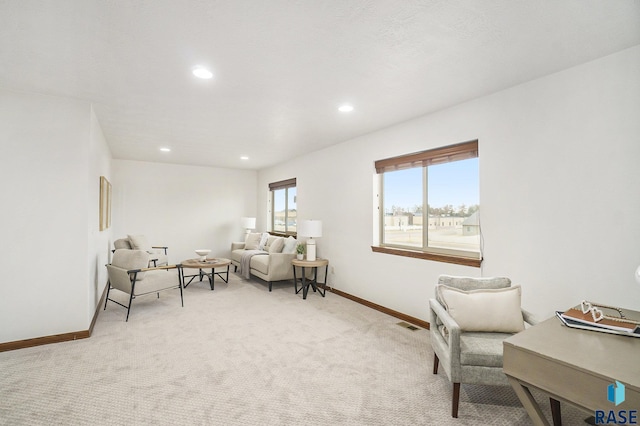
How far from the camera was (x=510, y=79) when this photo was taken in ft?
9.01

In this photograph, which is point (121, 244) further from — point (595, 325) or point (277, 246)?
point (595, 325)

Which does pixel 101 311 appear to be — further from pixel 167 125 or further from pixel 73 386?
pixel 167 125

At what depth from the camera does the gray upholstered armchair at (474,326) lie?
6.57ft

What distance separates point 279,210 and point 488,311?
19.3 ft

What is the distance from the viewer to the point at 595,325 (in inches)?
67.6

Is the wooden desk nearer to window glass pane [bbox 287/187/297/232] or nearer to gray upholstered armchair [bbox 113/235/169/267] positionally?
window glass pane [bbox 287/187/297/232]

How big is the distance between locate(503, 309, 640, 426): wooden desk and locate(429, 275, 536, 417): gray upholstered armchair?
0.42 m

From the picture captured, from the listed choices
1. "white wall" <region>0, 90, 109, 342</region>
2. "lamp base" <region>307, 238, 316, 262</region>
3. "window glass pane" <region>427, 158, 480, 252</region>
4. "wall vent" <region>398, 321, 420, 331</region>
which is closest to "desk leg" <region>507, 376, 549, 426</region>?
"window glass pane" <region>427, 158, 480, 252</region>

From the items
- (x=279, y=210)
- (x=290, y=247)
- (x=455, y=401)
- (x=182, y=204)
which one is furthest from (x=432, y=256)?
(x=182, y=204)

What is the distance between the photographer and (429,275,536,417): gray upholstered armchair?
78.8 inches

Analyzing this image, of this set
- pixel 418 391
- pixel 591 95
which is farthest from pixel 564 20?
pixel 418 391

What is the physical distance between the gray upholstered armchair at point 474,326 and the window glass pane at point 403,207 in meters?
1.61

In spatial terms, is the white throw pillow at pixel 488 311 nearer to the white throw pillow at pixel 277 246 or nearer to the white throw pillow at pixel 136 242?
the white throw pillow at pixel 277 246

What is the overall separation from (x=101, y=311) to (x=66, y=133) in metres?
2.42
